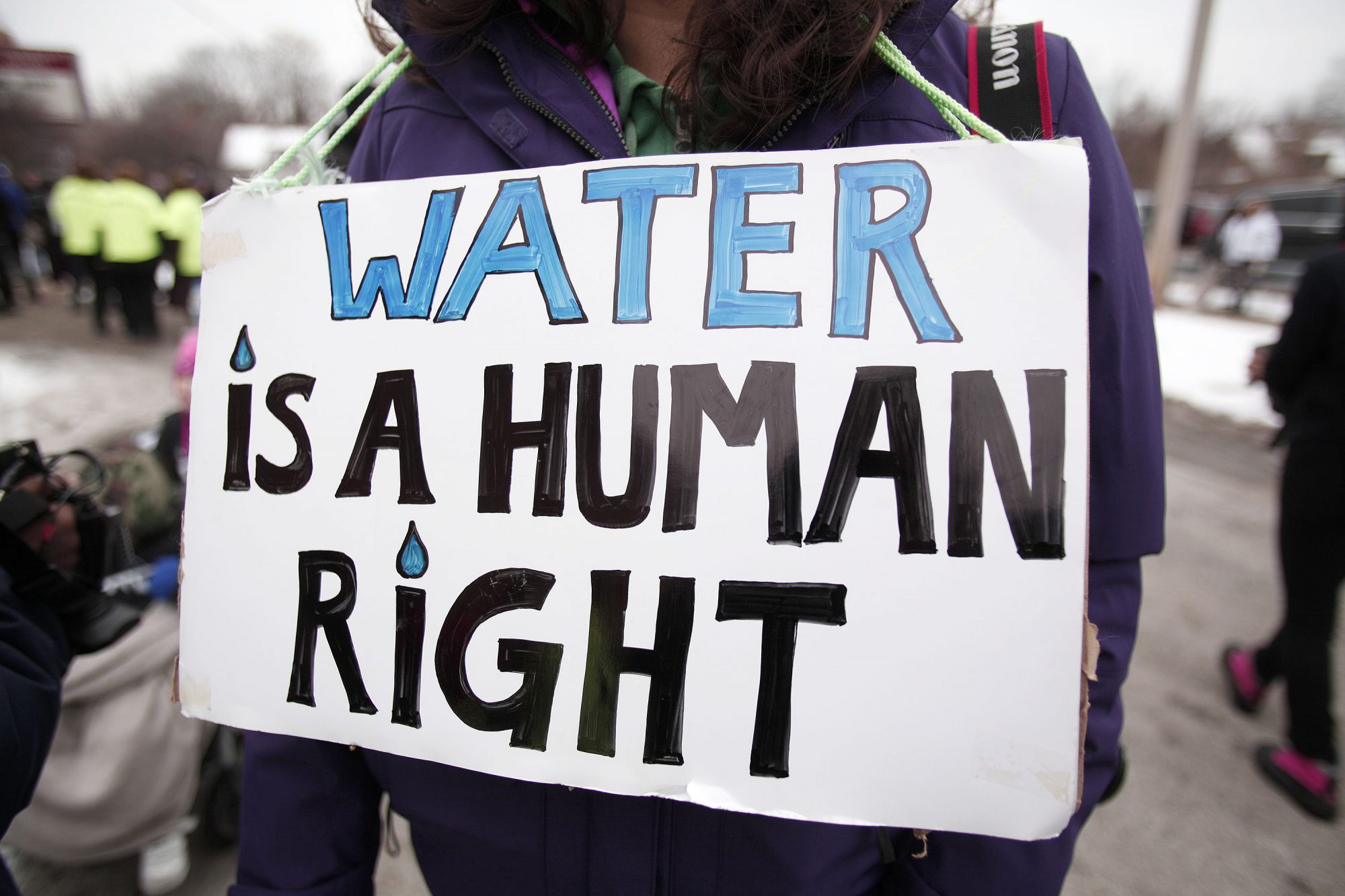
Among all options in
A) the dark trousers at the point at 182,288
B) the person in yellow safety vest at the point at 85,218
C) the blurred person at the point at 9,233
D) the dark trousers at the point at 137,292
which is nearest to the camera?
the person in yellow safety vest at the point at 85,218

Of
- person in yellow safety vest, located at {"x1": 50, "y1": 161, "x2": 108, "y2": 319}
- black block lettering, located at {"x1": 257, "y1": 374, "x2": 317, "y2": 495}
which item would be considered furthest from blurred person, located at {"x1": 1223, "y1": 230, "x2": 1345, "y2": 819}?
person in yellow safety vest, located at {"x1": 50, "y1": 161, "x2": 108, "y2": 319}

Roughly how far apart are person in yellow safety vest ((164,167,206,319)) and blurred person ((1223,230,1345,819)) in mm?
8728

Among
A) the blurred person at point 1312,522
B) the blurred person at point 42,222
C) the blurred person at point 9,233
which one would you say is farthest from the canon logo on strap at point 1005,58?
the blurred person at point 42,222

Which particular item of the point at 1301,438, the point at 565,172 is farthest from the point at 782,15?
the point at 1301,438

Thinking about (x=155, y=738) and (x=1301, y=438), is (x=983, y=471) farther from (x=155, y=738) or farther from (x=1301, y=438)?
(x=1301, y=438)

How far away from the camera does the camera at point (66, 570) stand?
99cm

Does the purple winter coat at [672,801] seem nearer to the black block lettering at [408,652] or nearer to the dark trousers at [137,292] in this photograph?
the black block lettering at [408,652]

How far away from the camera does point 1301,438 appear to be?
7.09ft

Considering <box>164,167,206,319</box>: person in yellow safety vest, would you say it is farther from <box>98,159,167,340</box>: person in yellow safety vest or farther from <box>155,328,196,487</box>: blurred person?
<box>155,328,196,487</box>: blurred person

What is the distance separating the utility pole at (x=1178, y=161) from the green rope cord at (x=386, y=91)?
7.91 m

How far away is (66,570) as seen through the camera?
1102 millimetres

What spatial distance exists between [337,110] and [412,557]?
575mm

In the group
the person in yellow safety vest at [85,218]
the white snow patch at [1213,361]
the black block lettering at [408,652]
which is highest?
the person in yellow safety vest at [85,218]

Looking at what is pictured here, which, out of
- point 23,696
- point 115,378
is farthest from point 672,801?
point 115,378
